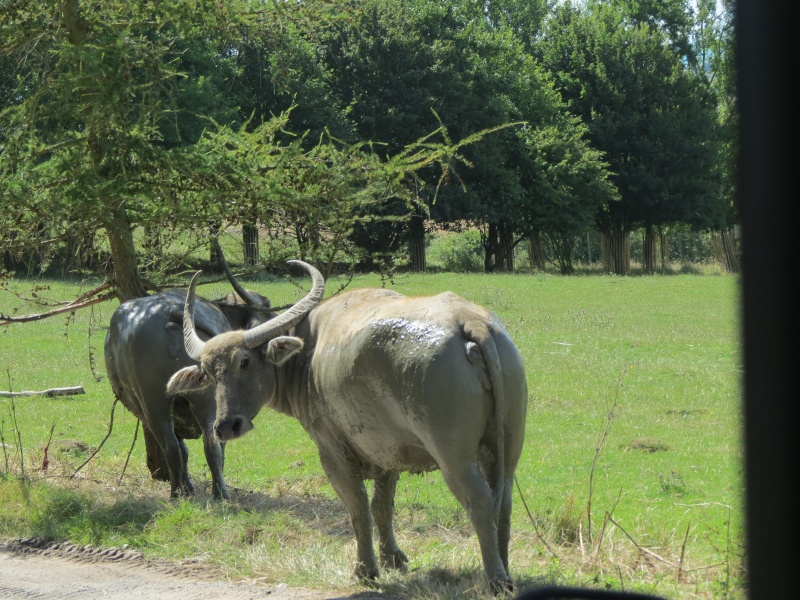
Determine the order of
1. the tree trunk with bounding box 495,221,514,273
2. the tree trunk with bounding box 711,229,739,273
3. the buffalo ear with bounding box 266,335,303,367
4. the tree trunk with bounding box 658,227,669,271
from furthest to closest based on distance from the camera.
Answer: the tree trunk with bounding box 658,227,669,271 < the tree trunk with bounding box 711,229,739,273 < the tree trunk with bounding box 495,221,514,273 < the buffalo ear with bounding box 266,335,303,367

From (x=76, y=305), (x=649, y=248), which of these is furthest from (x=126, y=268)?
(x=649, y=248)

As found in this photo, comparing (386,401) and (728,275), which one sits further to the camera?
(728,275)

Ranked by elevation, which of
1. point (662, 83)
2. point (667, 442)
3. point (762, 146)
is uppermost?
point (662, 83)

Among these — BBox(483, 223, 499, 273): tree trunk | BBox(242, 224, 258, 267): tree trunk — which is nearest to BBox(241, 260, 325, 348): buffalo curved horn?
BBox(242, 224, 258, 267): tree trunk

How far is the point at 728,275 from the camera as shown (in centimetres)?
4338

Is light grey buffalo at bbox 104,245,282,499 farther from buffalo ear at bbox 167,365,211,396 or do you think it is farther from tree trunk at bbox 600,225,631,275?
tree trunk at bbox 600,225,631,275

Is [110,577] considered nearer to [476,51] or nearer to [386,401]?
[386,401]

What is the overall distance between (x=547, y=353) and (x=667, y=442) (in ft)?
23.4

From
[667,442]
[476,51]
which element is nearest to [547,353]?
[667,442]

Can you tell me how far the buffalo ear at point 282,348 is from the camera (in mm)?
7777

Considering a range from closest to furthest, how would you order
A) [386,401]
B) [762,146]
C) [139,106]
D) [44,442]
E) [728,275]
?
[762,146], [386,401], [139,106], [44,442], [728,275]

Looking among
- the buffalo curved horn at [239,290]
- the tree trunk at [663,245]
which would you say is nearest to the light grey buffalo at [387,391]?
the buffalo curved horn at [239,290]

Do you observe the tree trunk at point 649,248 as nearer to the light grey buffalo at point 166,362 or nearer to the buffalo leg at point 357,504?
the light grey buffalo at point 166,362

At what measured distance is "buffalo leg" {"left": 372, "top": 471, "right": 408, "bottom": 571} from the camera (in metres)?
8.02
